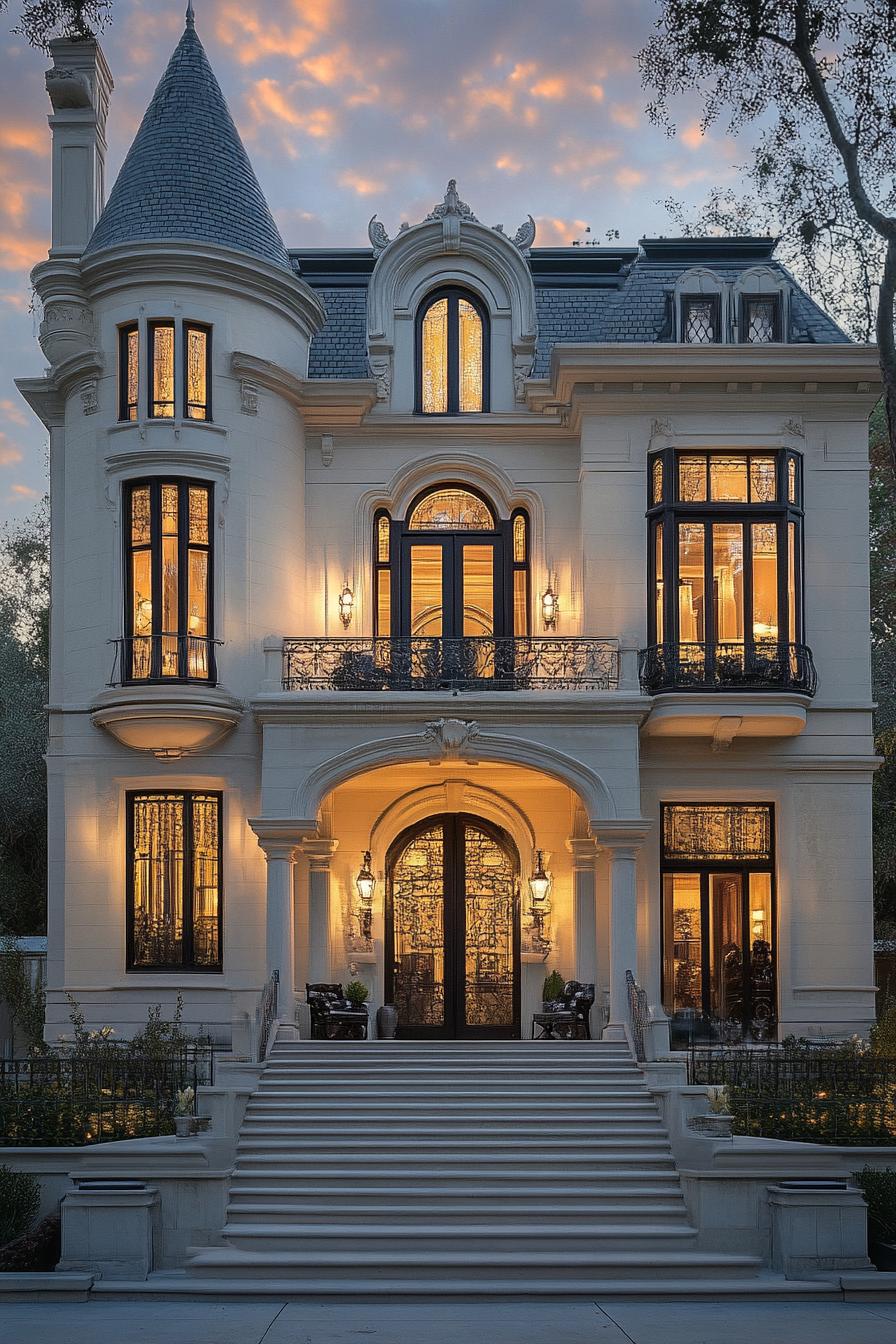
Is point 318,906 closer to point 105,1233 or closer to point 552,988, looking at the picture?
point 552,988

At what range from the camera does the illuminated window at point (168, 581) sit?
22359mm

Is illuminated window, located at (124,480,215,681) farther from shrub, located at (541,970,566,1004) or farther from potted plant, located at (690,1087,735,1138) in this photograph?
potted plant, located at (690,1087,735,1138)

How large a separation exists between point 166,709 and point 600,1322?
35.6 ft

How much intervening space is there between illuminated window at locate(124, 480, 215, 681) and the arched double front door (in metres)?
4.48

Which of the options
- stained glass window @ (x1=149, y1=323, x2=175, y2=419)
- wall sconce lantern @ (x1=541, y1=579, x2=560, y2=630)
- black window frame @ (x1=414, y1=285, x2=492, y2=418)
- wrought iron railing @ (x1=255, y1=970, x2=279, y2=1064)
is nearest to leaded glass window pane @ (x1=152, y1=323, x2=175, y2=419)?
stained glass window @ (x1=149, y1=323, x2=175, y2=419)

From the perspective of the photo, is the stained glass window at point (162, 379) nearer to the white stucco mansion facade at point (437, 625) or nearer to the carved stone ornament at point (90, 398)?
the white stucco mansion facade at point (437, 625)

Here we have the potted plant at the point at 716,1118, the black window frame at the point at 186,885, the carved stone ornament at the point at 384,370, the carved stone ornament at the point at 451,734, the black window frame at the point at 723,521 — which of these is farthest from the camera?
the carved stone ornament at the point at 384,370

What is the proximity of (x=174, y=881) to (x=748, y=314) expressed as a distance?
38.7 feet

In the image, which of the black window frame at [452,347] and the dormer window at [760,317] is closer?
the dormer window at [760,317]

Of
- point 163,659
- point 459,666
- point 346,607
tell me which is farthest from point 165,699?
point 459,666

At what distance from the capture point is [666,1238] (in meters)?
16.3

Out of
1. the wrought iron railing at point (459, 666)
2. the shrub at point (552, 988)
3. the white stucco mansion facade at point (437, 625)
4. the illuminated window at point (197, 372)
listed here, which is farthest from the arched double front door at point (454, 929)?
the illuminated window at point (197, 372)

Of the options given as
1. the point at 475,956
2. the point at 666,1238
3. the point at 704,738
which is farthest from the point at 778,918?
the point at 666,1238

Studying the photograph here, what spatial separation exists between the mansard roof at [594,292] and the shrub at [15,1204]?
1314 cm
